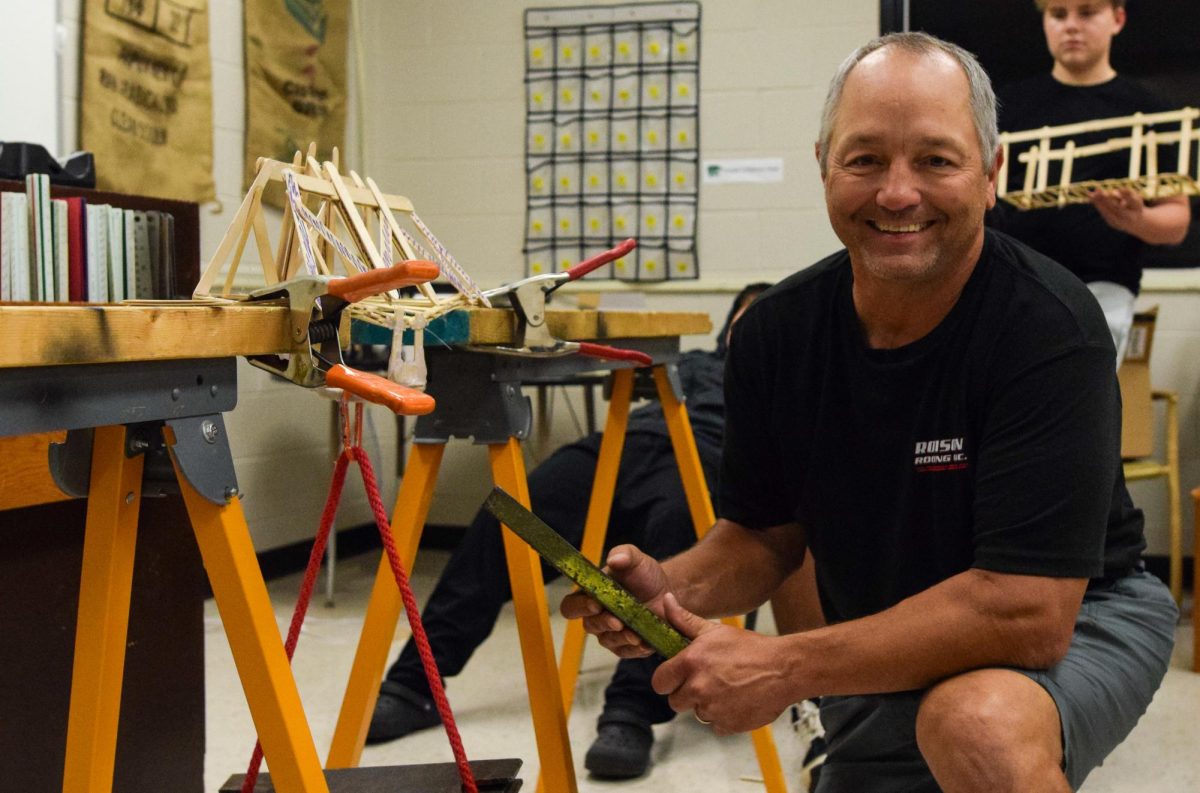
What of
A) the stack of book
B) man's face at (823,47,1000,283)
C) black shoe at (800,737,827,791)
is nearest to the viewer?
man's face at (823,47,1000,283)

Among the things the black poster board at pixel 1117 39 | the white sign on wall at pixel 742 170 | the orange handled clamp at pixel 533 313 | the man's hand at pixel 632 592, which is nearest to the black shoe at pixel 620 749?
the man's hand at pixel 632 592

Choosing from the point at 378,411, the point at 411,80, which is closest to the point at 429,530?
the point at 378,411

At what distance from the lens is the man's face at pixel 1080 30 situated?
3125mm

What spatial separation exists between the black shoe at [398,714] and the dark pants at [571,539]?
0.08 feet

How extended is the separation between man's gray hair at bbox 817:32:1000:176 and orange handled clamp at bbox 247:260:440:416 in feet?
2.05

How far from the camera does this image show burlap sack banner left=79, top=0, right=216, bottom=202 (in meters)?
3.12

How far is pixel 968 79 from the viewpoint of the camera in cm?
141

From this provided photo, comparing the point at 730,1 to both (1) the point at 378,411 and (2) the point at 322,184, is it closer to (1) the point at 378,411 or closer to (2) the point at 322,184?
(1) the point at 378,411

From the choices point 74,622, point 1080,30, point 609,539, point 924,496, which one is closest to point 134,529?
point 74,622

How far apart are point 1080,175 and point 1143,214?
0.81 ft

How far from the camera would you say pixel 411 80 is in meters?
4.48

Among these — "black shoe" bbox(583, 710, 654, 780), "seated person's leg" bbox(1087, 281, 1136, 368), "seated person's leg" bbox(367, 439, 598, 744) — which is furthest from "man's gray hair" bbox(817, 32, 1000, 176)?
"seated person's leg" bbox(1087, 281, 1136, 368)

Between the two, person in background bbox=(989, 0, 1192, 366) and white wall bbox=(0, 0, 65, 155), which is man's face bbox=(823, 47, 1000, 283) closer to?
person in background bbox=(989, 0, 1192, 366)

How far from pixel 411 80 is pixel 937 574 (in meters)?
3.52
